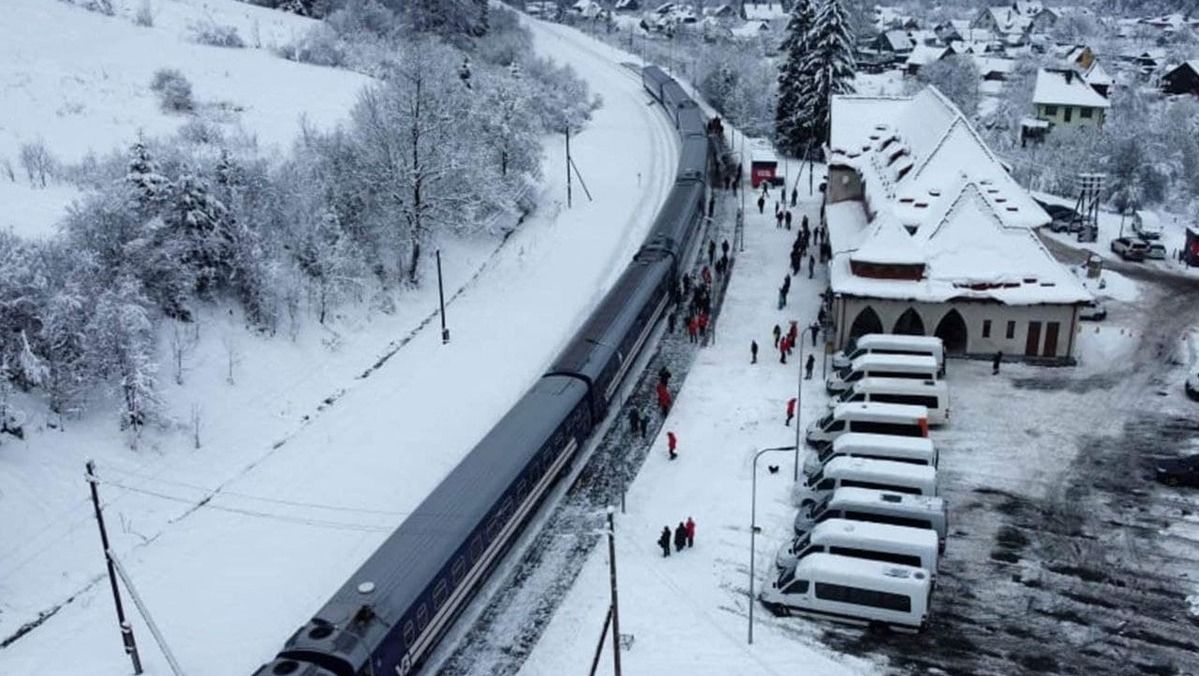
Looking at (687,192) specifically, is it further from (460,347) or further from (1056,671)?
(1056,671)

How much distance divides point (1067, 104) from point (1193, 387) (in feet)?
182

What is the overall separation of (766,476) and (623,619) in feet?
25.9

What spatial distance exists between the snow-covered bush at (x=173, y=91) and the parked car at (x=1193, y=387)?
44.5 meters

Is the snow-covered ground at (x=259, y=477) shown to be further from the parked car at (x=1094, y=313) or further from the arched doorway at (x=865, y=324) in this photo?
the parked car at (x=1094, y=313)

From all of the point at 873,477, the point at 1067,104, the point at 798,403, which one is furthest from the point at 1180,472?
the point at 1067,104

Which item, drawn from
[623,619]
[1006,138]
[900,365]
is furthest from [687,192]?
[1006,138]

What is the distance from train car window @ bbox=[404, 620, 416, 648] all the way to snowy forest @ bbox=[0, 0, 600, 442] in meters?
13.3

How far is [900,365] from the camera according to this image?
1319 inches

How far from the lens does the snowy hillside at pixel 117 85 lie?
1596 inches

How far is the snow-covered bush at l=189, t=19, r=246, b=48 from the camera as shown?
61.8m

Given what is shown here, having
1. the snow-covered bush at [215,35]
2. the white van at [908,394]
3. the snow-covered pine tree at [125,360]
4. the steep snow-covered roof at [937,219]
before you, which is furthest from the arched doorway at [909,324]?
the snow-covered bush at [215,35]

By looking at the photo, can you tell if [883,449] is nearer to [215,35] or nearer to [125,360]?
[125,360]

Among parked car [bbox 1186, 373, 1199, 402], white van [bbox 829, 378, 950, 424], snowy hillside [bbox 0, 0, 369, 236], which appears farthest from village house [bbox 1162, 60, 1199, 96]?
white van [bbox 829, 378, 950, 424]

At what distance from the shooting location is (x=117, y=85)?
1956 inches
